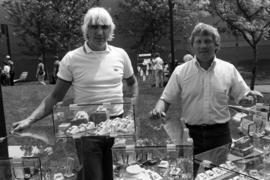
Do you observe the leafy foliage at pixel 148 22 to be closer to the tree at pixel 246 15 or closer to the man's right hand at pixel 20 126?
the tree at pixel 246 15

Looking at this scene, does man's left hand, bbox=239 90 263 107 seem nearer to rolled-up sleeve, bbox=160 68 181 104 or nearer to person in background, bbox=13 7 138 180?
rolled-up sleeve, bbox=160 68 181 104

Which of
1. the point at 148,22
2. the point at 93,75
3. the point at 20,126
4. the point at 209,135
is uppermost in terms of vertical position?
the point at 148,22

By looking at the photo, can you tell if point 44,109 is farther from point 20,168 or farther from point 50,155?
point 20,168

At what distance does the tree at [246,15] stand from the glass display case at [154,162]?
7655 millimetres

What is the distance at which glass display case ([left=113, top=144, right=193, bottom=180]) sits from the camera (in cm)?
194

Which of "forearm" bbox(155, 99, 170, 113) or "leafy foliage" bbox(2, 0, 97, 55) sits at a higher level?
"leafy foliage" bbox(2, 0, 97, 55)

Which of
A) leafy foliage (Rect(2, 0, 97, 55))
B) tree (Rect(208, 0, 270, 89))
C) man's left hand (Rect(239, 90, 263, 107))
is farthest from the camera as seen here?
leafy foliage (Rect(2, 0, 97, 55))

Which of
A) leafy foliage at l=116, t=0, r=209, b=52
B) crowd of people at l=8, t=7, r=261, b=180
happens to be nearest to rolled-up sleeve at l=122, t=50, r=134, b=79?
crowd of people at l=8, t=7, r=261, b=180

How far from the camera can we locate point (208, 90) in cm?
266

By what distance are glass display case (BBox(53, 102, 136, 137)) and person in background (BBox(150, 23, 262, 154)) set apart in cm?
36

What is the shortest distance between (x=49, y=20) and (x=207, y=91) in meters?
20.1

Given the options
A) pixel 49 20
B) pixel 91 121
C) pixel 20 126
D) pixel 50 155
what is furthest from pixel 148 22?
pixel 50 155

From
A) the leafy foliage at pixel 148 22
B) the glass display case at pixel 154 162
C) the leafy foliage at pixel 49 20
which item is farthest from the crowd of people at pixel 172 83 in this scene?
the leafy foliage at pixel 148 22

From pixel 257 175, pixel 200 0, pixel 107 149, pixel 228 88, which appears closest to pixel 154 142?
pixel 107 149
